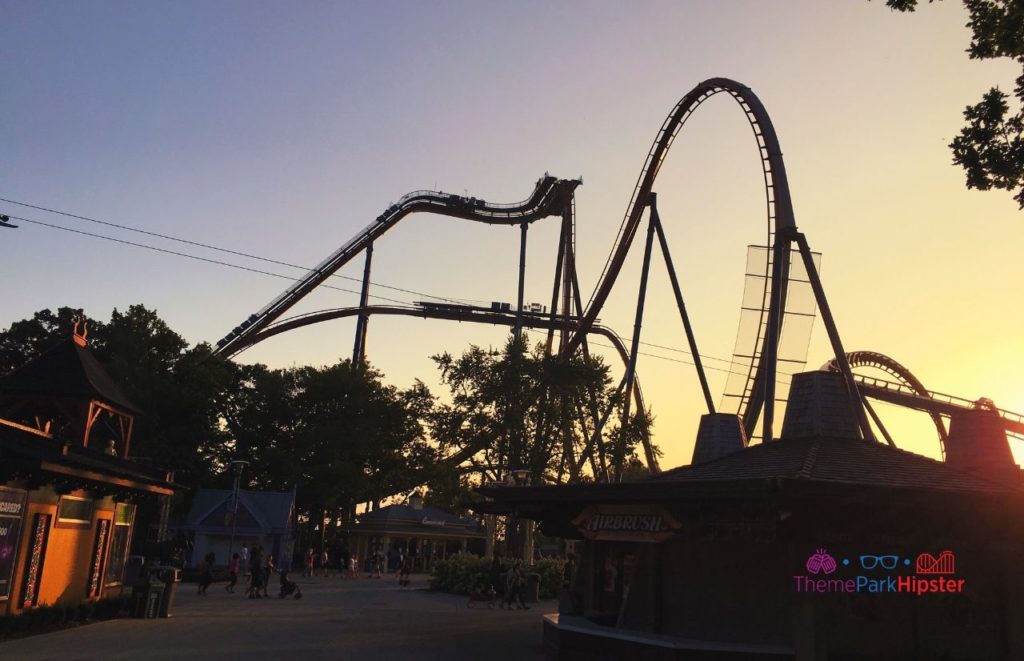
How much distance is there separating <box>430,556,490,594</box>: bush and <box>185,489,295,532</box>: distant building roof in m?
12.6

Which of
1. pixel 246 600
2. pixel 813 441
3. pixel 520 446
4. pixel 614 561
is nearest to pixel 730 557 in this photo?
pixel 813 441

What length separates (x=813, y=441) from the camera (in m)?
15.1

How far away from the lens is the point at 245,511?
40.8 m

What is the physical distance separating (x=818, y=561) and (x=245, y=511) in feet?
114

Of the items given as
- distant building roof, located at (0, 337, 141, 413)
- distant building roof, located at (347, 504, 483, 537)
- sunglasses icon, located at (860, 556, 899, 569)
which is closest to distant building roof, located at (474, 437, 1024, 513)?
sunglasses icon, located at (860, 556, 899, 569)

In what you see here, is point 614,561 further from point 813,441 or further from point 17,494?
point 17,494

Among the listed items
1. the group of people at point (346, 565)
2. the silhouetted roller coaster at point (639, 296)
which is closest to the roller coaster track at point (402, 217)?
the silhouetted roller coaster at point (639, 296)

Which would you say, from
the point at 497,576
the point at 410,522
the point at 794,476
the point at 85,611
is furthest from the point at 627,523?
the point at 410,522

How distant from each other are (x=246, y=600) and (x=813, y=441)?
59.5 feet

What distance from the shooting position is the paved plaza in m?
13.3

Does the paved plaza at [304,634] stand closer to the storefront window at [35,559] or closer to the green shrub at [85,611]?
the green shrub at [85,611]

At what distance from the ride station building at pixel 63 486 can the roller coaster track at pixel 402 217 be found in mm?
28410

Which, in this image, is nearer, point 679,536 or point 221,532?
point 679,536

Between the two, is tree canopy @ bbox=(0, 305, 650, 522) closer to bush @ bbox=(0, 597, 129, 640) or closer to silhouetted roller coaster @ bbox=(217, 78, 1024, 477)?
silhouetted roller coaster @ bbox=(217, 78, 1024, 477)
